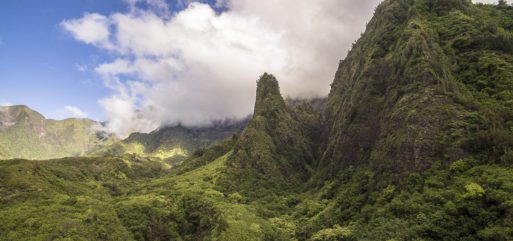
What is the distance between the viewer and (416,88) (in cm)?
13700

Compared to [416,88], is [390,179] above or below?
below

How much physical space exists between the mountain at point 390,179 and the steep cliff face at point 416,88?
1.57 ft

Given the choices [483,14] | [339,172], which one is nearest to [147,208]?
[339,172]

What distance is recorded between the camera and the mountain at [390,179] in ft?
322

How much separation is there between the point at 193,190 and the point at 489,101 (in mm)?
127110

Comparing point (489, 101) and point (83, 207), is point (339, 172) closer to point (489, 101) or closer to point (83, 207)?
point (489, 101)

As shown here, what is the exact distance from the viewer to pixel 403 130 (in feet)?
427

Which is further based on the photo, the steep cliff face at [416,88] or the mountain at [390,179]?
the steep cliff face at [416,88]

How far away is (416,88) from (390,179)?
35.7 metres

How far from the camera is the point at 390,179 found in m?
124

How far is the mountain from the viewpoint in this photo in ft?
322

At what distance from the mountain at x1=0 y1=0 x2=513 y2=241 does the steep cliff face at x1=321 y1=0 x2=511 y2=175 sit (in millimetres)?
478

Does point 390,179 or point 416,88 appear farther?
point 416,88

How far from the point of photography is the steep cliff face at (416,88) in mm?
121875
